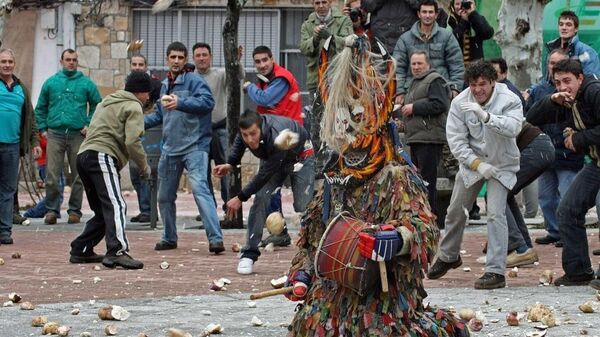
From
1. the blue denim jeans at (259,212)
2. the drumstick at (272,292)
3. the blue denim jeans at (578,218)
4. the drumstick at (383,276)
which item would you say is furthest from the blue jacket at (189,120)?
the drumstick at (383,276)

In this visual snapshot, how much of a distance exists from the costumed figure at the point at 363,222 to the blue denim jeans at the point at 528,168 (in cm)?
481

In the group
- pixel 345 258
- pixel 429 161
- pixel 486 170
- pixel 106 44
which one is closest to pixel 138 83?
pixel 429 161

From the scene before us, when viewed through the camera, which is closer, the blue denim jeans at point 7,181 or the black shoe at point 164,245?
the black shoe at point 164,245

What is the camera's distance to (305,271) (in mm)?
7258

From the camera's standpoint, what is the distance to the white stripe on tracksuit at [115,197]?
12359mm

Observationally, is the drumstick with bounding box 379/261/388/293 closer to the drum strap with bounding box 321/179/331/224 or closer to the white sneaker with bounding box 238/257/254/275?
the drum strap with bounding box 321/179/331/224

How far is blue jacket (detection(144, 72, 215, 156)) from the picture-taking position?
13664 mm

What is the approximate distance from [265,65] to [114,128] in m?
1.97

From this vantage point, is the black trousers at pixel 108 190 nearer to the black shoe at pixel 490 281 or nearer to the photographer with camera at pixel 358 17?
the black shoe at pixel 490 281

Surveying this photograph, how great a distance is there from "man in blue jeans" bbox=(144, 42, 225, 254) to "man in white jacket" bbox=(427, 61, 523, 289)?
9.69 ft

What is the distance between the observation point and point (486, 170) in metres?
10.9

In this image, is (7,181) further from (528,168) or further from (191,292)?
(528,168)

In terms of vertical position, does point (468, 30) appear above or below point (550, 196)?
above

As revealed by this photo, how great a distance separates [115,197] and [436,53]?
4.30 metres
